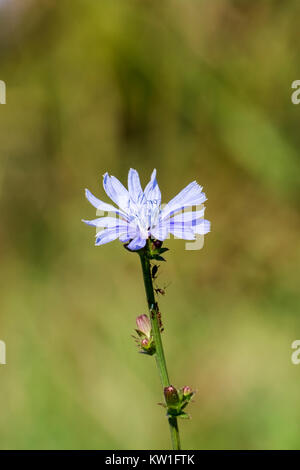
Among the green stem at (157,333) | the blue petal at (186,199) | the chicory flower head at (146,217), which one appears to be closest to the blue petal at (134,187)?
the chicory flower head at (146,217)

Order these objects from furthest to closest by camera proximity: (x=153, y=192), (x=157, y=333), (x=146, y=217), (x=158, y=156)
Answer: (x=158, y=156)
(x=153, y=192)
(x=146, y=217)
(x=157, y=333)

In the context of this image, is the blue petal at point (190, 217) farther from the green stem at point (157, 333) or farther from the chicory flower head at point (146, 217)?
the green stem at point (157, 333)

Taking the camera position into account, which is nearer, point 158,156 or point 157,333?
point 157,333

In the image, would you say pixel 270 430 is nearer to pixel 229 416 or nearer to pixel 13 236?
pixel 229 416

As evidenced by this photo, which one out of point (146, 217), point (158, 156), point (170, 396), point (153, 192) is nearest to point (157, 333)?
point (170, 396)

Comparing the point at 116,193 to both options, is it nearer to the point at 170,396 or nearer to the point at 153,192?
the point at 153,192

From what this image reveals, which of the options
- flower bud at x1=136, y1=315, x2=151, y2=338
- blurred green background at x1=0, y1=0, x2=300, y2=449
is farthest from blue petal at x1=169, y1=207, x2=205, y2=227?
blurred green background at x1=0, y1=0, x2=300, y2=449
